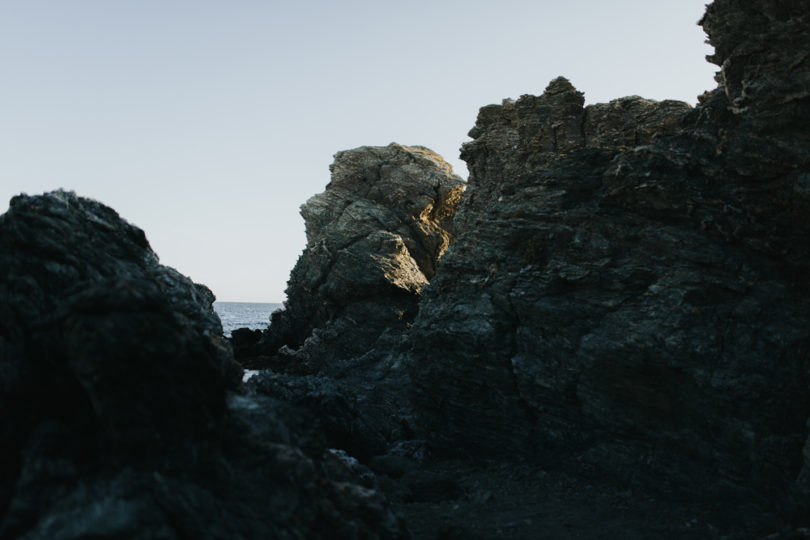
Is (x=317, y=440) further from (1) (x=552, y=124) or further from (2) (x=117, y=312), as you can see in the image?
(1) (x=552, y=124)

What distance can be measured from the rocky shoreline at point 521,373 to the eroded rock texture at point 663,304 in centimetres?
8

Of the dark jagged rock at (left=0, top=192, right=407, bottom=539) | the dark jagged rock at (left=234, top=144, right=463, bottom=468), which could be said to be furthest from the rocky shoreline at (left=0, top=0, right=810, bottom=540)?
the dark jagged rock at (left=234, top=144, right=463, bottom=468)

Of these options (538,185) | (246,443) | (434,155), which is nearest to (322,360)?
(434,155)

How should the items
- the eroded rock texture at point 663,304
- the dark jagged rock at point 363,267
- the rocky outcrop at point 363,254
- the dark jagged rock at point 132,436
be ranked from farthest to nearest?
the rocky outcrop at point 363,254 < the dark jagged rock at point 363,267 < the eroded rock texture at point 663,304 < the dark jagged rock at point 132,436

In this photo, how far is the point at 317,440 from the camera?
11.8m

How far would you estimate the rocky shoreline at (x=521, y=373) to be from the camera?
9211mm

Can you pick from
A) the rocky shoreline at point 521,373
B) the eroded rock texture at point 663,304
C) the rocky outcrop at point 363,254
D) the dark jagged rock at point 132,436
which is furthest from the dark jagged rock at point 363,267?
the dark jagged rock at point 132,436

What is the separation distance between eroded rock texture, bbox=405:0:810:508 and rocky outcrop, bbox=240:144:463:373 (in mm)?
24782

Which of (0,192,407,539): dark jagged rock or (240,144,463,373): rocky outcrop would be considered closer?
(0,192,407,539): dark jagged rock

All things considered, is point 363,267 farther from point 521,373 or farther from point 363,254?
point 521,373

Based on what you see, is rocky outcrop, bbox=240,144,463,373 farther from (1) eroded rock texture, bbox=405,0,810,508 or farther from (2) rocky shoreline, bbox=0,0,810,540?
(1) eroded rock texture, bbox=405,0,810,508

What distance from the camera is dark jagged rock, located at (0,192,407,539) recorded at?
8.25 metres

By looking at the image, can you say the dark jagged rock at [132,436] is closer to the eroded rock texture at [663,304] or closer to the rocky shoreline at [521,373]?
the rocky shoreline at [521,373]

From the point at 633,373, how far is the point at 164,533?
1526 centimetres
